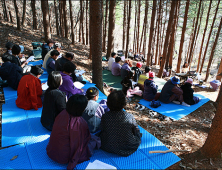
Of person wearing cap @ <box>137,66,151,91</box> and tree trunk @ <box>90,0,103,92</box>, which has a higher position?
tree trunk @ <box>90,0,103,92</box>

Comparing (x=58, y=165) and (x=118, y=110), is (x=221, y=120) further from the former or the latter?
(x=58, y=165)

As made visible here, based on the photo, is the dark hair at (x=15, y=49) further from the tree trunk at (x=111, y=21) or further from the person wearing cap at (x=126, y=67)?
the tree trunk at (x=111, y=21)

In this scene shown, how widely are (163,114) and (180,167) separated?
274cm

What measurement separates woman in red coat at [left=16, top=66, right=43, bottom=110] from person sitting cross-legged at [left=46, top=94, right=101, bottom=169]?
2.07 m

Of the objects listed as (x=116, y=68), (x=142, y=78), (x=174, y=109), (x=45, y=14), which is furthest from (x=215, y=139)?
(x=45, y=14)

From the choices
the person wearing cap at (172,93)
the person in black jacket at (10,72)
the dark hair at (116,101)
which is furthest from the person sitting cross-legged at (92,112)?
the person wearing cap at (172,93)

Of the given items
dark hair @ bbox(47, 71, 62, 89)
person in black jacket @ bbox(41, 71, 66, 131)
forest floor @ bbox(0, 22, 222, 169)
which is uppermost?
dark hair @ bbox(47, 71, 62, 89)

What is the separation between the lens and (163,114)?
5.52m

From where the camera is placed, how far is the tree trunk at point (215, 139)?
2826 millimetres

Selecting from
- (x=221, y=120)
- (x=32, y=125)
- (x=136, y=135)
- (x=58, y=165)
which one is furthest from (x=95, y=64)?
(x=221, y=120)

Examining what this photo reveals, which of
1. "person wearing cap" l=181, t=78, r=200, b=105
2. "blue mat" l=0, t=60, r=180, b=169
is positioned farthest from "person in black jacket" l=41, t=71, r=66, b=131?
"person wearing cap" l=181, t=78, r=200, b=105

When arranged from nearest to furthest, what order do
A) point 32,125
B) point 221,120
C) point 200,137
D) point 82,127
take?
1. point 82,127
2. point 221,120
3. point 32,125
4. point 200,137

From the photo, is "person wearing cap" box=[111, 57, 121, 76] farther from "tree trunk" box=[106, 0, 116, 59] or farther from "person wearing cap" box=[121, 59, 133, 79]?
"tree trunk" box=[106, 0, 116, 59]

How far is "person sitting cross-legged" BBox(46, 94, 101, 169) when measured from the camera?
94.2 inches
